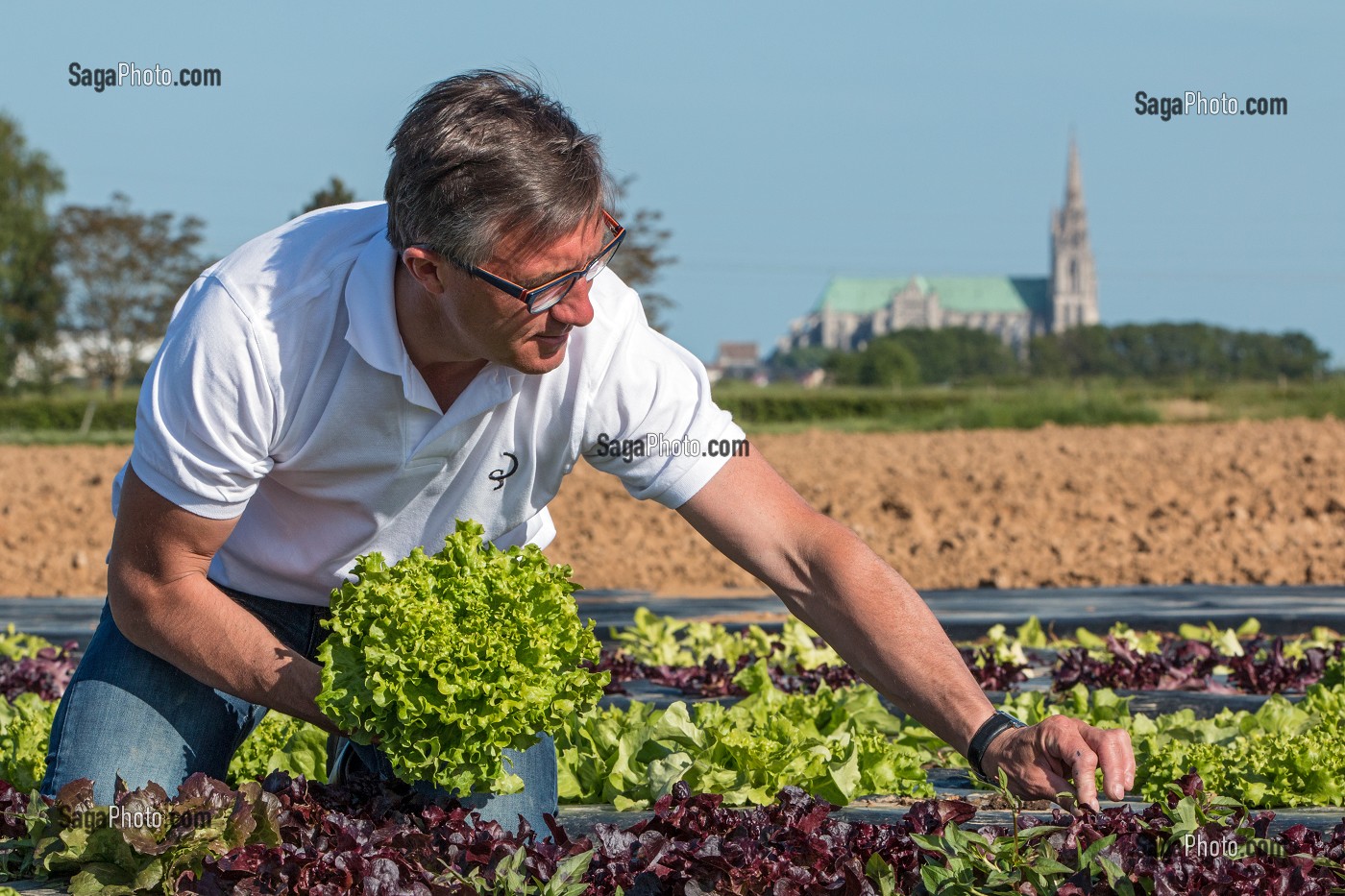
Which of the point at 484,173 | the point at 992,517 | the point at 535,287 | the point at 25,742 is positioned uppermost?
the point at 484,173

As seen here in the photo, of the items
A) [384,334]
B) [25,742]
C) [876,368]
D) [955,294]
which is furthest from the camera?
[955,294]

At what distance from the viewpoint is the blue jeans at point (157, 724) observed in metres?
3.42

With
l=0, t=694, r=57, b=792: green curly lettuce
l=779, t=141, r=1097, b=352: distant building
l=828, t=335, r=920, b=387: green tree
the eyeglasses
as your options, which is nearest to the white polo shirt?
the eyeglasses

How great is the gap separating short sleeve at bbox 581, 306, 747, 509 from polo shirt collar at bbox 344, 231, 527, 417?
0.27m

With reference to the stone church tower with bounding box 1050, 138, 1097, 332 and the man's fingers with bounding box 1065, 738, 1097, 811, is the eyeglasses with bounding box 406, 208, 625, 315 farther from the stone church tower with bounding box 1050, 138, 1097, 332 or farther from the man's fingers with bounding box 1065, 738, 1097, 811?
the stone church tower with bounding box 1050, 138, 1097, 332

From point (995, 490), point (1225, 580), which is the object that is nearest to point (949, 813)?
point (1225, 580)

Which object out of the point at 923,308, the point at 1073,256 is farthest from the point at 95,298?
the point at 1073,256

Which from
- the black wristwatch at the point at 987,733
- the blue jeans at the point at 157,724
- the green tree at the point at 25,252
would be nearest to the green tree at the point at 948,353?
the green tree at the point at 25,252

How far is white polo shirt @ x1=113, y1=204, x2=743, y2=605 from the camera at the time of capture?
301 cm

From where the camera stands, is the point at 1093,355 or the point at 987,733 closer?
the point at 987,733

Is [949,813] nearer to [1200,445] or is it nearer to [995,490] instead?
[995,490]

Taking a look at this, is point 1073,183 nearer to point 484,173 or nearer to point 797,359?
point 797,359

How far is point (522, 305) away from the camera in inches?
113

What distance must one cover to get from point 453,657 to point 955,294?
13313 centimetres
